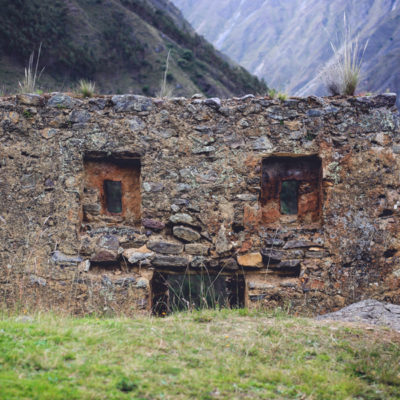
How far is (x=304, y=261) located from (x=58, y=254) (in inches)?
109

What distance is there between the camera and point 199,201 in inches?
183

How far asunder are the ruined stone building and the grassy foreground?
105 centimetres

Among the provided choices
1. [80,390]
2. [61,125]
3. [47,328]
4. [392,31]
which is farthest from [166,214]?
[392,31]

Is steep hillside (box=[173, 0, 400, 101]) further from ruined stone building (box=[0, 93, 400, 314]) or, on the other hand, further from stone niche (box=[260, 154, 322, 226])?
ruined stone building (box=[0, 93, 400, 314])

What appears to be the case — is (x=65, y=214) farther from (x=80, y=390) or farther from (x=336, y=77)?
(x=336, y=77)

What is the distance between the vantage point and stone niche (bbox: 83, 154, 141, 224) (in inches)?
192

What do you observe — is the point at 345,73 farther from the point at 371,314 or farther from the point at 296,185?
the point at 371,314

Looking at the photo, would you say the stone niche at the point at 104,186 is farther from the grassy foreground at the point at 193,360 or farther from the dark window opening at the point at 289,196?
the dark window opening at the point at 289,196

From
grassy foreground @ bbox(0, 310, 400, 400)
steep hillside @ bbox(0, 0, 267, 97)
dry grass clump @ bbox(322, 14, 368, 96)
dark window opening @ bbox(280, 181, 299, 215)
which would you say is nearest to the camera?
grassy foreground @ bbox(0, 310, 400, 400)

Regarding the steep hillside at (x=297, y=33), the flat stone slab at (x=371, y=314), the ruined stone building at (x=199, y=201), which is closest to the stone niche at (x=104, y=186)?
the ruined stone building at (x=199, y=201)

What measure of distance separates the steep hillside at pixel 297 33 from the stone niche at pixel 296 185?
16420mm

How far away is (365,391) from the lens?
255 cm

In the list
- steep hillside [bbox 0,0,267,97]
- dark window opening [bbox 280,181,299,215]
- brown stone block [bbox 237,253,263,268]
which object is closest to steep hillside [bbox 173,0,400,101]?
steep hillside [bbox 0,0,267,97]

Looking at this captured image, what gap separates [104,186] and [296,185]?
2.31m
